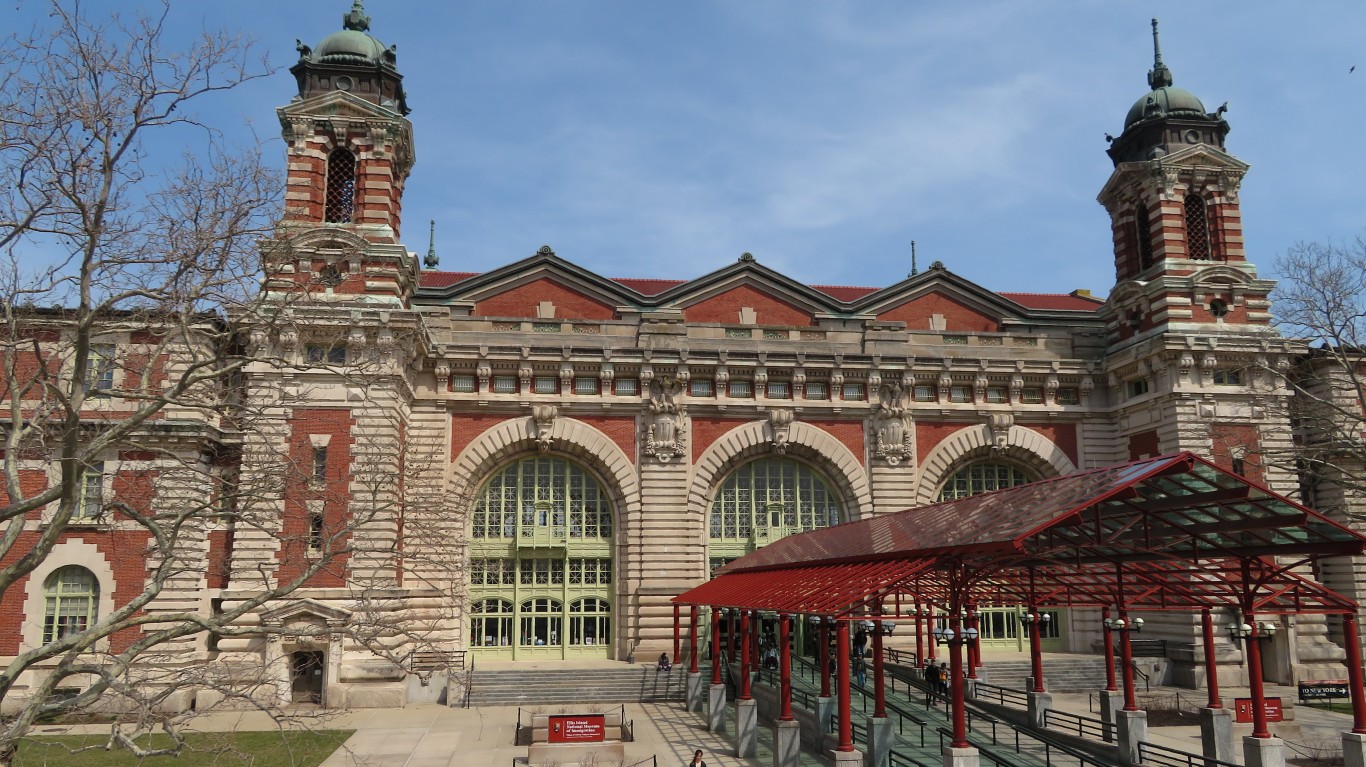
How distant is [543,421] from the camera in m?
36.7

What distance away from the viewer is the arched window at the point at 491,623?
36406mm

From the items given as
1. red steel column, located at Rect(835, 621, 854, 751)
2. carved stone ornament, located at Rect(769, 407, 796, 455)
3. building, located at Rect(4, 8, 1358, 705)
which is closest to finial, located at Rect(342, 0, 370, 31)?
building, located at Rect(4, 8, 1358, 705)

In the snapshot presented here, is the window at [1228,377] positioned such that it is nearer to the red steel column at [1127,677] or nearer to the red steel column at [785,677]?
the red steel column at [1127,677]

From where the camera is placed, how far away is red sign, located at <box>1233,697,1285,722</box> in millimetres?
22028

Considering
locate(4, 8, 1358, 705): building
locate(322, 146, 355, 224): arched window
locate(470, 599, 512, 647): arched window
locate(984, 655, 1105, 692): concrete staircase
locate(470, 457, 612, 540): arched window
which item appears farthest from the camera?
locate(470, 457, 612, 540): arched window

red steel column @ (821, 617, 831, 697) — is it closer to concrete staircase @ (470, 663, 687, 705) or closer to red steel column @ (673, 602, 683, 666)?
red steel column @ (673, 602, 683, 666)

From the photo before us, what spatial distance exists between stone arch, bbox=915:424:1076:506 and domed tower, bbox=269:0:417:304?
68.8 feet

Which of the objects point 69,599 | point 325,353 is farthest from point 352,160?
point 69,599

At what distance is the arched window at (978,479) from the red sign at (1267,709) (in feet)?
52.4

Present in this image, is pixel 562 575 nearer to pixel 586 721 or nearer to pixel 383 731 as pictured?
pixel 383 731

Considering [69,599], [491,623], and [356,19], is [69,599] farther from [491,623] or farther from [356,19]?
[356,19]

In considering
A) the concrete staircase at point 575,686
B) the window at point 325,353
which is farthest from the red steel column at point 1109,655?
the window at point 325,353

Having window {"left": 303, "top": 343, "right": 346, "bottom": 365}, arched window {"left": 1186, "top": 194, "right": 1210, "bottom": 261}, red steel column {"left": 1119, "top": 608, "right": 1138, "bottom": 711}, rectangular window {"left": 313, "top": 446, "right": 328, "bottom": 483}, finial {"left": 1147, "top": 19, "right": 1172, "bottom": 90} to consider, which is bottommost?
red steel column {"left": 1119, "top": 608, "right": 1138, "bottom": 711}

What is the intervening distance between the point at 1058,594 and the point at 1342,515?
1685 cm
